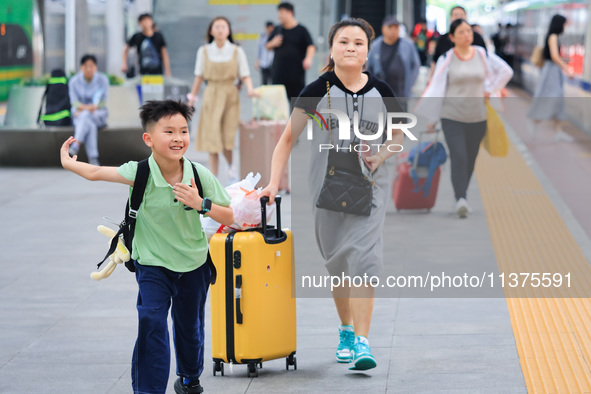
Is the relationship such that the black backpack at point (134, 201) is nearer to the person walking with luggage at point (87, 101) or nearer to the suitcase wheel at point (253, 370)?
the suitcase wheel at point (253, 370)

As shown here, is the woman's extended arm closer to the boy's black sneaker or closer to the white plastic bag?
the white plastic bag

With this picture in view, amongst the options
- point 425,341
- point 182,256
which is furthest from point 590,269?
point 182,256

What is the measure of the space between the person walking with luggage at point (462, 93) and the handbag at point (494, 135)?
0.09m

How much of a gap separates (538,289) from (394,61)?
693 cm

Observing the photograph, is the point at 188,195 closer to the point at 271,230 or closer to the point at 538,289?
the point at 271,230

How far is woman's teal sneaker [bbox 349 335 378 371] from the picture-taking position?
14.9 ft

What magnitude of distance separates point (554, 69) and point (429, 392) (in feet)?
37.4

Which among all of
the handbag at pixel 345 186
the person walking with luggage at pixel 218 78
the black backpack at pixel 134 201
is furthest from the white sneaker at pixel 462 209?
the black backpack at pixel 134 201

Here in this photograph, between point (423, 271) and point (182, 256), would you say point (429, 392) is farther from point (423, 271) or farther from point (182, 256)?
point (423, 271)

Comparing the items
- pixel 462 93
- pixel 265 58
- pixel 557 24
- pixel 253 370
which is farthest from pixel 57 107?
pixel 253 370

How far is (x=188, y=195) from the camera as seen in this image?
388cm

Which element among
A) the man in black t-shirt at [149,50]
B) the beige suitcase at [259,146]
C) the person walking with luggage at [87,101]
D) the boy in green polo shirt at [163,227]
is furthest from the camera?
the man in black t-shirt at [149,50]

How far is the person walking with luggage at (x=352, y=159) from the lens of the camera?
4641 mm

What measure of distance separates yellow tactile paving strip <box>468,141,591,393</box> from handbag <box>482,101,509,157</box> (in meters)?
0.57
